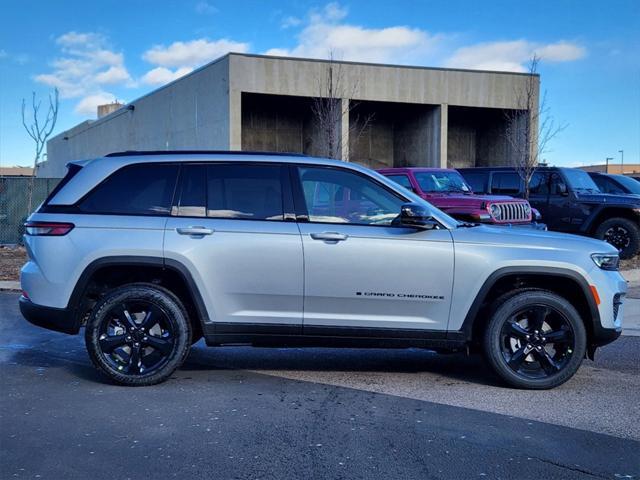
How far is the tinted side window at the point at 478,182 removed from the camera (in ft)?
49.0

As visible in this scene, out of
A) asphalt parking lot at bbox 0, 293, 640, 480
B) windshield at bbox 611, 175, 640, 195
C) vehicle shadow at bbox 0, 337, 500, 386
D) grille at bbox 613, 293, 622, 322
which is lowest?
vehicle shadow at bbox 0, 337, 500, 386

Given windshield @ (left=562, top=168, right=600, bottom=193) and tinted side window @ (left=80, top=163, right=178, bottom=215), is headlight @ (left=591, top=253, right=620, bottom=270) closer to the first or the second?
tinted side window @ (left=80, top=163, right=178, bottom=215)

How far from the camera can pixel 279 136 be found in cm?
3531

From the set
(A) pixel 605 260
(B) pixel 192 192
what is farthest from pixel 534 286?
(B) pixel 192 192

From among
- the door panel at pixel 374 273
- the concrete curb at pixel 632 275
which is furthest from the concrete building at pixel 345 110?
the door panel at pixel 374 273

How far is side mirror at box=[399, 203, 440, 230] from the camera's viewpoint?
17.4 feet

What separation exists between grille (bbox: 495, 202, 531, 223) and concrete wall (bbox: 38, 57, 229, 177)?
62.4 ft

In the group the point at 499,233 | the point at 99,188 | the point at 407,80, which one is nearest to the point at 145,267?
the point at 99,188

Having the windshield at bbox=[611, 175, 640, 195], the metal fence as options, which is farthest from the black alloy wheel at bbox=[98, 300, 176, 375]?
the metal fence

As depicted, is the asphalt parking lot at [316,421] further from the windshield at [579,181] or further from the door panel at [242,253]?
the windshield at [579,181]

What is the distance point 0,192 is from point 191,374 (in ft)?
48.5

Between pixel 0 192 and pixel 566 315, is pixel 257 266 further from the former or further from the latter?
pixel 0 192

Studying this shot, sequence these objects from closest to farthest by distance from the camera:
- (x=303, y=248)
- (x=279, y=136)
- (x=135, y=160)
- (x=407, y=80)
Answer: (x=303, y=248) → (x=135, y=160) → (x=407, y=80) → (x=279, y=136)

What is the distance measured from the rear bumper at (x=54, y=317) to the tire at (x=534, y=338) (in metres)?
3.49
